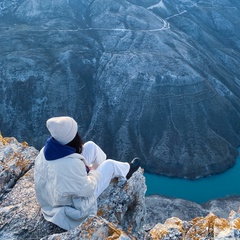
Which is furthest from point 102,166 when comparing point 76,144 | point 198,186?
point 198,186

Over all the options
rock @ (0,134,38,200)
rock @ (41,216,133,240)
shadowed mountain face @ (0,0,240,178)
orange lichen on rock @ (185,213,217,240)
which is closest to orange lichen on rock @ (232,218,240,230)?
orange lichen on rock @ (185,213,217,240)

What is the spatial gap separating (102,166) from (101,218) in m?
1.56

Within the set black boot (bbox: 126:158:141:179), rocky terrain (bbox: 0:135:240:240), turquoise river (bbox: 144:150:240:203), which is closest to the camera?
rocky terrain (bbox: 0:135:240:240)

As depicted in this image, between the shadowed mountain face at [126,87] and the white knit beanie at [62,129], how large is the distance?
97.6ft

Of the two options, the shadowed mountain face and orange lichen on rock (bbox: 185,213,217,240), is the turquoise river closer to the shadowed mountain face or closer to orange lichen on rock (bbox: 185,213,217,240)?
the shadowed mountain face

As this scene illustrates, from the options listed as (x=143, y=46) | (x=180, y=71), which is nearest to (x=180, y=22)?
(x=143, y=46)

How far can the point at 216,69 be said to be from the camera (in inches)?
1917

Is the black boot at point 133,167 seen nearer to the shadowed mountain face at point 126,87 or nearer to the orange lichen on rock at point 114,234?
the orange lichen on rock at point 114,234

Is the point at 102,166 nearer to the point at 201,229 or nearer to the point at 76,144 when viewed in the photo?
the point at 76,144

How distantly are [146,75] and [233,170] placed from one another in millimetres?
16793

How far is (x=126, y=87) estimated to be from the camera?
41.7 m

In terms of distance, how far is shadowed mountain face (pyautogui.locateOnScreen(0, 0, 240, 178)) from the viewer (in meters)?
36.7

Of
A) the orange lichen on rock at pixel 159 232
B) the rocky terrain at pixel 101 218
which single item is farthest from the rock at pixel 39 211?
the orange lichen on rock at pixel 159 232

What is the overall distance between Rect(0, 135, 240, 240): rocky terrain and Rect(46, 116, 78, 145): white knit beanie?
5.09ft
